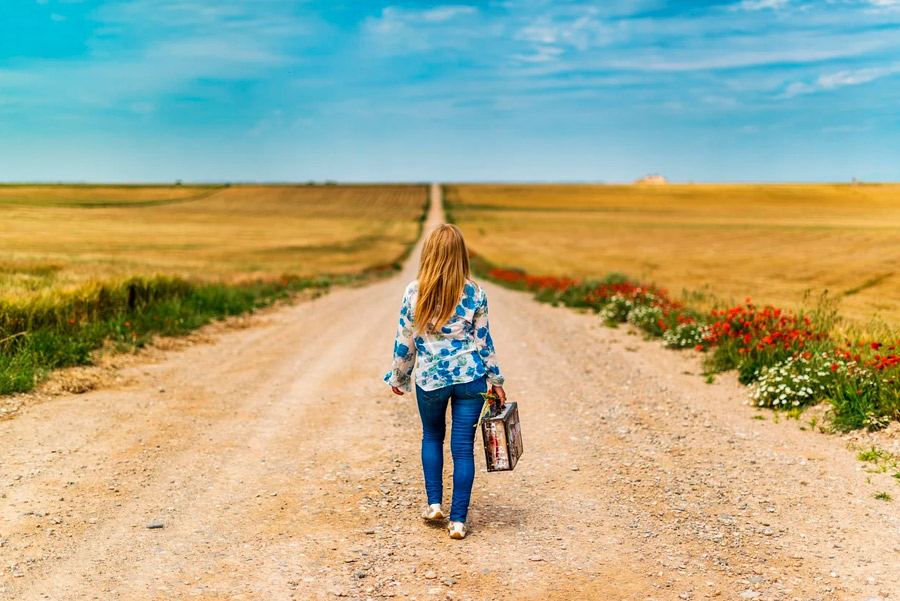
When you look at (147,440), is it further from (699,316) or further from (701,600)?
(699,316)

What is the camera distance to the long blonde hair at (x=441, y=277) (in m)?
4.88

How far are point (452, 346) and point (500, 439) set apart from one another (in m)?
0.75

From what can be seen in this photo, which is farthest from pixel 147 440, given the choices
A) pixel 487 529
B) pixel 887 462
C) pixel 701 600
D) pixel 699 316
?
pixel 699 316

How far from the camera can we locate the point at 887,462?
6398 millimetres

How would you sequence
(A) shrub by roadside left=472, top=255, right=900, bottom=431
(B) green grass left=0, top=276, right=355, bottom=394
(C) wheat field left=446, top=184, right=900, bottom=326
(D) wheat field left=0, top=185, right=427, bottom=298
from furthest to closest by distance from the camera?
(C) wheat field left=446, top=184, right=900, bottom=326 < (D) wheat field left=0, top=185, right=427, bottom=298 < (B) green grass left=0, top=276, right=355, bottom=394 < (A) shrub by roadside left=472, top=255, right=900, bottom=431

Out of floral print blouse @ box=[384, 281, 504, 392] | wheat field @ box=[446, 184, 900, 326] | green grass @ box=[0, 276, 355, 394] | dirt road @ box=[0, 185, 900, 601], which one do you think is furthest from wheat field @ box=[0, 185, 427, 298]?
wheat field @ box=[446, 184, 900, 326]

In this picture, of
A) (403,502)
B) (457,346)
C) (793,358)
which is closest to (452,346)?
(457,346)

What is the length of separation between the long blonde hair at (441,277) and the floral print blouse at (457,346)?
0.07m

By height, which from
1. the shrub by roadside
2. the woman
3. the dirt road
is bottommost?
the dirt road

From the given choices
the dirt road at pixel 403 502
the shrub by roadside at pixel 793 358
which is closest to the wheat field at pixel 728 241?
the shrub by roadside at pixel 793 358

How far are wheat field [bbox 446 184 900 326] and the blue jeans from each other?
29.6 ft

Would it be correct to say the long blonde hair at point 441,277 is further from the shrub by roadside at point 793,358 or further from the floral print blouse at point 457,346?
the shrub by roadside at point 793,358

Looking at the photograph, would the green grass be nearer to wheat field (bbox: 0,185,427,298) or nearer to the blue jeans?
wheat field (bbox: 0,185,427,298)

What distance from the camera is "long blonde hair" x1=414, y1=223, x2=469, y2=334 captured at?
4.88 metres
